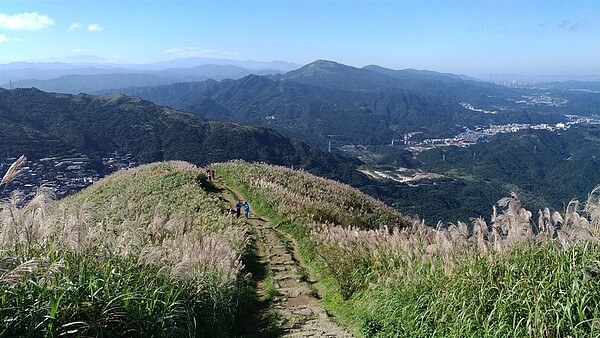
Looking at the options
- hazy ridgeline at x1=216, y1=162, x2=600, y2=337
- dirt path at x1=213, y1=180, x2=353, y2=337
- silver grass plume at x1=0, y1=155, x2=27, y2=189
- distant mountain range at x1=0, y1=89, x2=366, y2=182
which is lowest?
distant mountain range at x1=0, y1=89, x2=366, y2=182

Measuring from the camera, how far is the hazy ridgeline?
14.3ft

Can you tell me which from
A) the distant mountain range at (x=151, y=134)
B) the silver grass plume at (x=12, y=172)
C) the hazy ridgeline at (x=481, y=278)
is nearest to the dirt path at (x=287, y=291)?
the hazy ridgeline at (x=481, y=278)

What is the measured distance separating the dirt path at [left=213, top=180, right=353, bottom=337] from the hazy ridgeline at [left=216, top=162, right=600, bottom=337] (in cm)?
44

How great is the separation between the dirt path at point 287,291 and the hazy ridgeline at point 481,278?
1.44ft

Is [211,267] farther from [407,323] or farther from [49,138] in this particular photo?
[49,138]

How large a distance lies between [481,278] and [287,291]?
460 centimetres

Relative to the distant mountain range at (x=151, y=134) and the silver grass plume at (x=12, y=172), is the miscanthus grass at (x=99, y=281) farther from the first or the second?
the distant mountain range at (x=151, y=134)

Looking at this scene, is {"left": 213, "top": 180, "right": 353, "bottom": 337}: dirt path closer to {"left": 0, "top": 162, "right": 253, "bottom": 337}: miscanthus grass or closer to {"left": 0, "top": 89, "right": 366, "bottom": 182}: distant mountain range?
{"left": 0, "top": 162, "right": 253, "bottom": 337}: miscanthus grass

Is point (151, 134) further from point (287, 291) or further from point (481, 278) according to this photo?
point (481, 278)

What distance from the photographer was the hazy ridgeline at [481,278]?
4.37 m

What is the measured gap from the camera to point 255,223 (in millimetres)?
15281

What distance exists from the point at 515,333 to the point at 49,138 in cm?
11146

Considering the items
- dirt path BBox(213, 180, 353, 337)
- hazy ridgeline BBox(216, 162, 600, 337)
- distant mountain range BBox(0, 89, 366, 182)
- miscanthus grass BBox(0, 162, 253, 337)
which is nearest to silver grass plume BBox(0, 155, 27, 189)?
miscanthus grass BBox(0, 162, 253, 337)

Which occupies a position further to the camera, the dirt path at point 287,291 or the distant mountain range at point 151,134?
the distant mountain range at point 151,134
